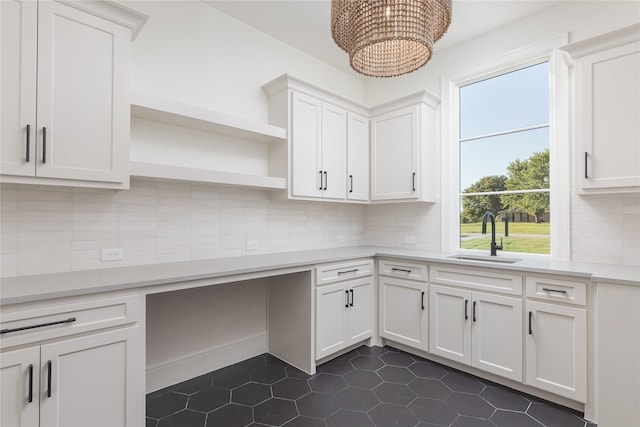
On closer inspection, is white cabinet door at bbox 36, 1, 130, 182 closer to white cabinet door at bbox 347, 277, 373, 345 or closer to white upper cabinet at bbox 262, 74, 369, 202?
white upper cabinet at bbox 262, 74, 369, 202

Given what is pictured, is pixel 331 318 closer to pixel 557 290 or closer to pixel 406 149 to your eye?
pixel 557 290

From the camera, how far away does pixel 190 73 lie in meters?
2.51

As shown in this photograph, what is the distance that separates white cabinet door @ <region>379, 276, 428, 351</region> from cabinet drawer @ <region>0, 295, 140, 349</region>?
2085mm

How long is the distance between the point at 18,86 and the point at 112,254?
3.44 ft

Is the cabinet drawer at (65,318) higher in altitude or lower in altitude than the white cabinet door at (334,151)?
lower

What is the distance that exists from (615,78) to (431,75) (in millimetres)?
1621

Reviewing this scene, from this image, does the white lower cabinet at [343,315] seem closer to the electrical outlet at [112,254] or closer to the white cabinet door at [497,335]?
the white cabinet door at [497,335]

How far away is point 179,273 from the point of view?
1911mm

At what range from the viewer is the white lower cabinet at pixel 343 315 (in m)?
2.60

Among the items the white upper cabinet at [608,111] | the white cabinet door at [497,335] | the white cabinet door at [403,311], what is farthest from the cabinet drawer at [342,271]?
the white upper cabinet at [608,111]

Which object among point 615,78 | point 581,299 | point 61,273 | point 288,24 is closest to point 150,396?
point 61,273

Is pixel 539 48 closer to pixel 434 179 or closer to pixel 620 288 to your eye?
pixel 434 179

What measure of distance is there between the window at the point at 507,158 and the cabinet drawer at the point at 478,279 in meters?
0.73

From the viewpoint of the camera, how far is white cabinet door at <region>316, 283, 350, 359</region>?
102 inches
